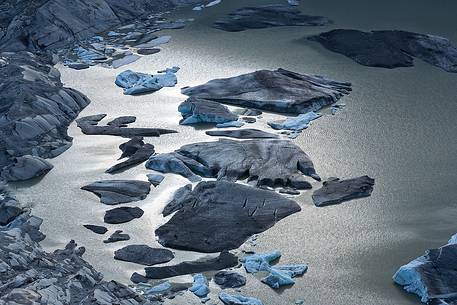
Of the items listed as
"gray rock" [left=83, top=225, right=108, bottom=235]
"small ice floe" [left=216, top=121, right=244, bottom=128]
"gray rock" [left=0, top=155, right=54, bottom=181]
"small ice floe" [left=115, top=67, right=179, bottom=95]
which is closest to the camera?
"gray rock" [left=83, top=225, right=108, bottom=235]

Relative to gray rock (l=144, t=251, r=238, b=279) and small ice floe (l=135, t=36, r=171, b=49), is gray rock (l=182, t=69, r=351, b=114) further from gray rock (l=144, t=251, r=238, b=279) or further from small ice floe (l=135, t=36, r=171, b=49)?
gray rock (l=144, t=251, r=238, b=279)

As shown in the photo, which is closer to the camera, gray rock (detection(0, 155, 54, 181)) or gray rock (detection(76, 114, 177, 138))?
gray rock (detection(0, 155, 54, 181))

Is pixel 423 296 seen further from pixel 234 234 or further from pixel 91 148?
pixel 91 148

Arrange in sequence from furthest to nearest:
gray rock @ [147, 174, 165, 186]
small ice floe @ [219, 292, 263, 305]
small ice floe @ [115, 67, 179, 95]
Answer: small ice floe @ [115, 67, 179, 95]
gray rock @ [147, 174, 165, 186]
small ice floe @ [219, 292, 263, 305]

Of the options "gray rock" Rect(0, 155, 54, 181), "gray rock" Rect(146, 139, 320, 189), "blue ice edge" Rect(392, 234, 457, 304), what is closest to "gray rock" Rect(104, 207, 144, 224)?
"gray rock" Rect(146, 139, 320, 189)

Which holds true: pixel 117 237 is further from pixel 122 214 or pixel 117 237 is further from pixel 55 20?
pixel 55 20

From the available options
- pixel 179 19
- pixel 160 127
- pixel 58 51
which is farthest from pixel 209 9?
pixel 160 127

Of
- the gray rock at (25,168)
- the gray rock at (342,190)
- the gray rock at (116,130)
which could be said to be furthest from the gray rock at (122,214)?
the gray rock at (116,130)
